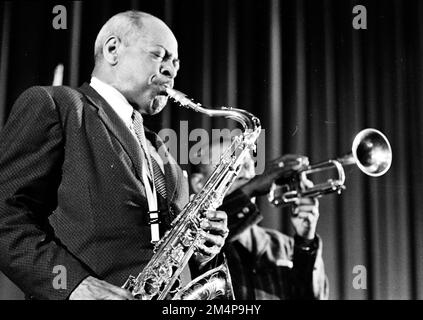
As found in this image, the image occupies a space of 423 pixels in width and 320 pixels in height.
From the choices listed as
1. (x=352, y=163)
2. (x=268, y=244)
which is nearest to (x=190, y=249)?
(x=268, y=244)

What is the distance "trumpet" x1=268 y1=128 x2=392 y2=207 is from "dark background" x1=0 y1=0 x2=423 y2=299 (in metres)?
0.06

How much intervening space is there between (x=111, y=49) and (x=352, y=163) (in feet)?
4.12

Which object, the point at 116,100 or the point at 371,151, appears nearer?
the point at 116,100

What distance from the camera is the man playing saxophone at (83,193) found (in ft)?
5.02

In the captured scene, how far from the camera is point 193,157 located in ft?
8.02

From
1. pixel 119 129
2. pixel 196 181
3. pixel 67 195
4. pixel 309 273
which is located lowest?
pixel 309 273

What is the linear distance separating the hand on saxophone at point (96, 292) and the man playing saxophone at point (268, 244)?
1.10 meters

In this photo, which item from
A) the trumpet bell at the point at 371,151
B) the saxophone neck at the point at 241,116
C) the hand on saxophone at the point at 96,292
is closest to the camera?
the hand on saxophone at the point at 96,292

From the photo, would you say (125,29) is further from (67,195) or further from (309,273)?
(309,273)

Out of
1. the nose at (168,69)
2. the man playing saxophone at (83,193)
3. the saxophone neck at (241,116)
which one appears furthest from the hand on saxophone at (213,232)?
the nose at (168,69)

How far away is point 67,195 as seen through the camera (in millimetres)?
1681

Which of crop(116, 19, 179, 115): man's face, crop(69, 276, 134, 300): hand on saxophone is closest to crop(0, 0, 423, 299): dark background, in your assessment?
crop(116, 19, 179, 115): man's face

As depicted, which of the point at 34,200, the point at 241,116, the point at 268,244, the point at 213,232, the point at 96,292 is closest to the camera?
the point at 96,292

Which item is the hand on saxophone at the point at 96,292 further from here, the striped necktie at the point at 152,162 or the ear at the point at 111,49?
the ear at the point at 111,49
